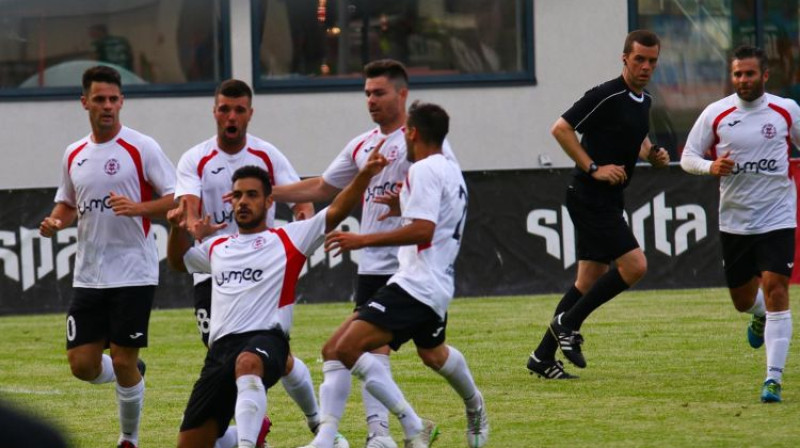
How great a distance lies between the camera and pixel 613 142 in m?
9.37

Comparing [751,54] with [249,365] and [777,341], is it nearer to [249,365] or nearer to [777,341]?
[777,341]

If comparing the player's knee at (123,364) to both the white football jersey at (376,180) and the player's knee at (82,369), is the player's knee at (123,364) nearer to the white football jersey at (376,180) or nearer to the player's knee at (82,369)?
the player's knee at (82,369)

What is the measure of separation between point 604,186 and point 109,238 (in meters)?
3.43

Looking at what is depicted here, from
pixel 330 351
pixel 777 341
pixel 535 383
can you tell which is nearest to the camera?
pixel 330 351

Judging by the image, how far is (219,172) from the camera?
7383 mm

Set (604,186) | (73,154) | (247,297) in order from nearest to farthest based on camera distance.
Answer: (247,297) → (73,154) → (604,186)

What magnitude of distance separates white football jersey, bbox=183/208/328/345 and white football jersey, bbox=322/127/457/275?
0.55m

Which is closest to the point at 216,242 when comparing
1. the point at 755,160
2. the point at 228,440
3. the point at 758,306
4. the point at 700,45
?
the point at 228,440

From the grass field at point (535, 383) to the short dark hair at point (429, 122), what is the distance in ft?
5.18

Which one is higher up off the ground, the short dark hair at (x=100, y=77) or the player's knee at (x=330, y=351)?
the short dark hair at (x=100, y=77)

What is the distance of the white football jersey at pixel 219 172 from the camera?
7.38m

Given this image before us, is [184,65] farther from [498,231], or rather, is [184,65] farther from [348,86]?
[498,231]

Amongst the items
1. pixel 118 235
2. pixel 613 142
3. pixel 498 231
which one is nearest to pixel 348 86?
pixel 498 231

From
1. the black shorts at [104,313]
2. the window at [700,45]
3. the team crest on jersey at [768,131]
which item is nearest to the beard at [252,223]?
the black shorts at [104,313]
